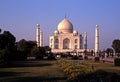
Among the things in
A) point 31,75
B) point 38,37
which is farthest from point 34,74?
point 38,37

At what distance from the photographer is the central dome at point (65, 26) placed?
112 meters

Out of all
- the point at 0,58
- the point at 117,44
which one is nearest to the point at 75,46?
the point at 117,44

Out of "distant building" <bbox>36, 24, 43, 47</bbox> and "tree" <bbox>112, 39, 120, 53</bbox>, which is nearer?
"tree" <bbox>112, 39, 120, 53</bbox>

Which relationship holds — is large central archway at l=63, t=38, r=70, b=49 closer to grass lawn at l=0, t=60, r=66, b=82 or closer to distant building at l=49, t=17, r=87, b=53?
distant building at l=49, t=17, r=87, b=53

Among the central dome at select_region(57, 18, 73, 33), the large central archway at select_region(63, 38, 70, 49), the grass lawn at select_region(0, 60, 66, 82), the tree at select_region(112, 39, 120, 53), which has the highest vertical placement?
the central dome at select_region(57, 18, 73, 33)

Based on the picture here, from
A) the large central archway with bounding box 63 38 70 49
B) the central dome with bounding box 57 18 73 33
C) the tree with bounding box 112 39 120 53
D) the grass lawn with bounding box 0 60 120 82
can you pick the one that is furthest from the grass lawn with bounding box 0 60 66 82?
the large central archway with bounding box 63 38 70 49

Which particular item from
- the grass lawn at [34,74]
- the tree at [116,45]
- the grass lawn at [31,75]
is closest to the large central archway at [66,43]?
the tree at [116,45]

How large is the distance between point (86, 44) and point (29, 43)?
54.1 metres

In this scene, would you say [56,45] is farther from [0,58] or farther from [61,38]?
[0,58]

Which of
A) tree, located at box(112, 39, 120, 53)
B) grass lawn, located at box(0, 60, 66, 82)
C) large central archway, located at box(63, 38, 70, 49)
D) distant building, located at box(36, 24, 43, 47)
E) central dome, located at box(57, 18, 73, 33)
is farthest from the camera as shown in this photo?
large central archway, located at box(63, 38, 70, 49)

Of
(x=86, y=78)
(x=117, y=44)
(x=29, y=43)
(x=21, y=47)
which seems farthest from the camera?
(x=117, y=44)

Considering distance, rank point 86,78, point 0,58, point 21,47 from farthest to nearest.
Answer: point 21,47
point 0,58
point 86,78

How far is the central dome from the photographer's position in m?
112

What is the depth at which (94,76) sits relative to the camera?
1388 cm
